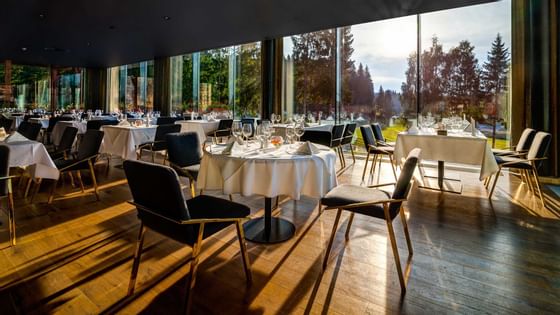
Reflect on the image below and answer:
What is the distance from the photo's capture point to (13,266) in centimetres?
246

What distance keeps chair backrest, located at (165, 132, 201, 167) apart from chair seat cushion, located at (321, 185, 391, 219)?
6.24ft

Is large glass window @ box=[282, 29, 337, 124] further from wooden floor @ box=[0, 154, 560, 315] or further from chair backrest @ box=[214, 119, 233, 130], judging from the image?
wooden floor @ box=[0, 154, 560, 315]

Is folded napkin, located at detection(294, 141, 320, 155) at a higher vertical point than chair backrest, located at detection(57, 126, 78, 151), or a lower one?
lower

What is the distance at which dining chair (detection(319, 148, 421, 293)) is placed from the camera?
2160 millimetres

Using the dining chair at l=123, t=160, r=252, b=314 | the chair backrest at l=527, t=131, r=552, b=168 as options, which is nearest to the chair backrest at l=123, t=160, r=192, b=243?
the dining chair at l=123, t=160, r=252, b=314

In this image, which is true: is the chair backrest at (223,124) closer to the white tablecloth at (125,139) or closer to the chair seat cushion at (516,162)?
the white tablecloth at (125,139)

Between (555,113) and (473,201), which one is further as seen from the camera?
(555,113)

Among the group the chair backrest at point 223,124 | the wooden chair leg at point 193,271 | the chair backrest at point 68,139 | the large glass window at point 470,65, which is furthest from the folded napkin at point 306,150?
the chair backrest at point 223,124

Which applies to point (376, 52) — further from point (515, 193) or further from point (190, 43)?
point (190, 43)

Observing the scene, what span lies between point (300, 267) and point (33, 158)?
3.21 metres

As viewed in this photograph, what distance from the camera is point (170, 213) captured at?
1.83 m

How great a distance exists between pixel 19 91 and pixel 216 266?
15694 mm

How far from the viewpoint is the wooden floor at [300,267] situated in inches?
79.2

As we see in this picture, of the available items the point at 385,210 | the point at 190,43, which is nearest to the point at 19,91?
the point at 190,43
